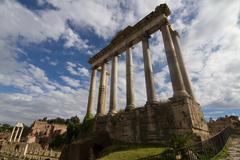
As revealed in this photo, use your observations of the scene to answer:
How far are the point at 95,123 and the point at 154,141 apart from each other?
10030 millimetres

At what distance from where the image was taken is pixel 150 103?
17.1 meters

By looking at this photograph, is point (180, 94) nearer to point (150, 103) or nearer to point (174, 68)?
point (174, 68)

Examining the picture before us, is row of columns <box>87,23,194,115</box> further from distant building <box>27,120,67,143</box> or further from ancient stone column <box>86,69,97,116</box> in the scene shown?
distant building <box>27,120,67,143</box>

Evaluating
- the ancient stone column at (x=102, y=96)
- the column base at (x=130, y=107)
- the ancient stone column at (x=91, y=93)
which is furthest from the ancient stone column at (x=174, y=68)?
the ancient stone column at (x=91, y=93)

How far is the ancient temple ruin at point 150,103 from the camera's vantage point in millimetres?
14424

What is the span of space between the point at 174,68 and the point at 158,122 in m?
5.85

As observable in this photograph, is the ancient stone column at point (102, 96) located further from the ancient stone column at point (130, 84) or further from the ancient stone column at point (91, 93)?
the ancient stone column at point (130, 84)

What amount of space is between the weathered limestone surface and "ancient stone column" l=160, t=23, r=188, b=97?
1.05 m

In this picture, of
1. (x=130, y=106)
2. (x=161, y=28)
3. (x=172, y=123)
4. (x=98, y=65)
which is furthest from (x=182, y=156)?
(x=98, y=65)

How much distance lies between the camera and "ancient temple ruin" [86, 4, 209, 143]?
568 inches

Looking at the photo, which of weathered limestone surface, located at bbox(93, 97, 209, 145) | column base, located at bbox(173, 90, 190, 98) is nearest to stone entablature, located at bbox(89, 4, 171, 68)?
column base, located at bbox(173, 90, 190, 98)

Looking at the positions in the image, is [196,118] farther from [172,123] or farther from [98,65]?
[98,65]

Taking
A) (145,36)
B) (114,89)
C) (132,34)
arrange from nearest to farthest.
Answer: (145,36) < (114,89) < (132,34)

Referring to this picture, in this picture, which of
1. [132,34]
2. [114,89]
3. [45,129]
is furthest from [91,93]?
[45,129]
